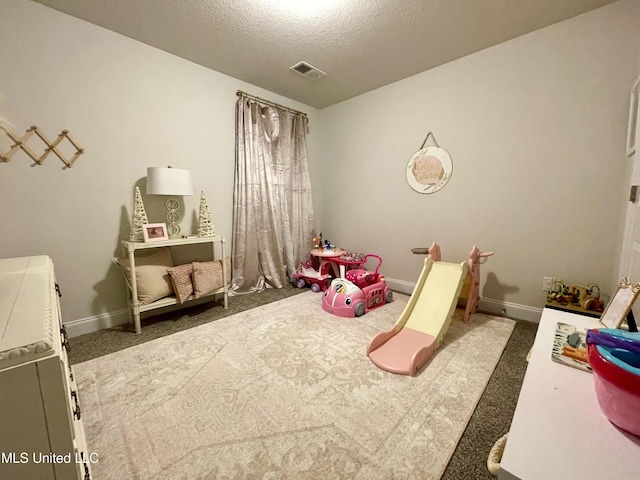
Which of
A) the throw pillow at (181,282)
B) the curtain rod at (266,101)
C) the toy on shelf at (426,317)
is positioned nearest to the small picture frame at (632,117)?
the toy on shelf at (426,317)

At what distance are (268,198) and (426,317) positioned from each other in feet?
7.16

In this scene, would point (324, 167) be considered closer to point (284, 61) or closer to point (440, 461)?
point (284, 61)

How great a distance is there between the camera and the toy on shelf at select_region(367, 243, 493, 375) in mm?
1619

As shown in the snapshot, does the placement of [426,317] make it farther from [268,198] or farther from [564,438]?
[268,198]

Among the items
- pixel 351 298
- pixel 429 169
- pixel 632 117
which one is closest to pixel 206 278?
pixel 351 298

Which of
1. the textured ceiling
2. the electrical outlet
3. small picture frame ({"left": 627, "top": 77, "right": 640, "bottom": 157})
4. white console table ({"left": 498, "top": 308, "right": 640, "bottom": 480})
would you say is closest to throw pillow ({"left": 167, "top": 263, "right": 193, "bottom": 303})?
the textured ceiling

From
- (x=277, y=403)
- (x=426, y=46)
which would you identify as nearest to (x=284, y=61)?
(x=426, y=46)

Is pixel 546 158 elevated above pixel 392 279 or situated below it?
above

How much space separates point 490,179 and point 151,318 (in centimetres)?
339

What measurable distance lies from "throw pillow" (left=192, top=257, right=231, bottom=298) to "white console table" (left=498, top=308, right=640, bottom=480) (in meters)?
2.31

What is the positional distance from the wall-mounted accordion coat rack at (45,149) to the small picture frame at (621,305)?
3250 mm

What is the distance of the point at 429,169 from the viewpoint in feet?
9.03

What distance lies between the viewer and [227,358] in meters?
1.71

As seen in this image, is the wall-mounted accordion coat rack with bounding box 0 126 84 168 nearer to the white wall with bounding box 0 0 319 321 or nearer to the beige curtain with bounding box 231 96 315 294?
the white wall with bounding box 0 0 319 321
